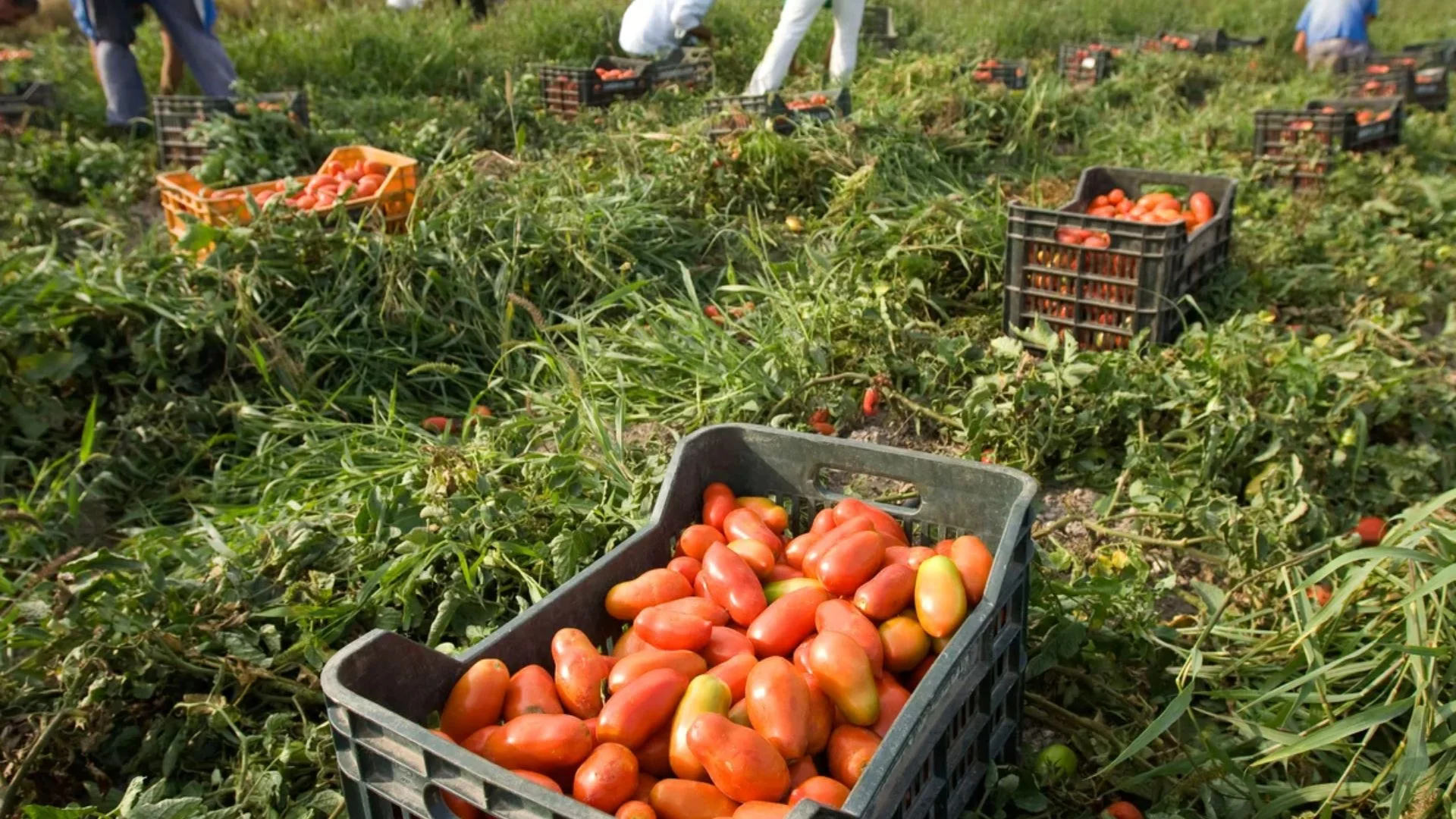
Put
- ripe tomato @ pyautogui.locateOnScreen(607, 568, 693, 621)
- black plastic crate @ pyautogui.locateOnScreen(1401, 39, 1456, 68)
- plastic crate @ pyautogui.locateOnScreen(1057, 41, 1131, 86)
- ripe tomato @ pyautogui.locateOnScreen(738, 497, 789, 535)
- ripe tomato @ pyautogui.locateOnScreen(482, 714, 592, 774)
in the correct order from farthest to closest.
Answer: black plastic crate @ pyautogui.locateOnScreen(1401, 39, 1456, 68)
plastic crate @ pyautogui.locateOnScreen(1057, 41, 1131, 86)
ripe tomato @ pyautogui.locateOnScreen(738, 497, 789, 535)
ripe tomato @ pyautogui.locateOnScreen(607, 568, 693, 621)
ripe tomato @ pyautogui.locateOnScreen(482, 714, 592, 774)

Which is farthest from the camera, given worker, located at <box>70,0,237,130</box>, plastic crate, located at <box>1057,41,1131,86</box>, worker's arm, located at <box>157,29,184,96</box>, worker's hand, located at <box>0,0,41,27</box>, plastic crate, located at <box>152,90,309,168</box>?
plastic crate, located at <box>1057,41,1131,86</box>

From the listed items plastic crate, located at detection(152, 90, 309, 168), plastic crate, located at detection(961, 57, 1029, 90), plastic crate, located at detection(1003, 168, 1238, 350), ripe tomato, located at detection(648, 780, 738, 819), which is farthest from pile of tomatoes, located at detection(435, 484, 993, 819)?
plastic crate, located at detection(961, 57, 1029, 90)

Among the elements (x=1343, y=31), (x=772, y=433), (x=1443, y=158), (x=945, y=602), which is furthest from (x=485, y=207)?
(x=1343, y=31)

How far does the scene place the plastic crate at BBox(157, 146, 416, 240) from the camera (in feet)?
12.4

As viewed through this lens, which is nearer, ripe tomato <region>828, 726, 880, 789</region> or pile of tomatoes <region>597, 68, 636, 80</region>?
ripe tomato <region>828, 726, 880, 789</region>

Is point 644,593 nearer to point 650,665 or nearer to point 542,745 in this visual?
point 650,665

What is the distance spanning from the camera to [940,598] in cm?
156

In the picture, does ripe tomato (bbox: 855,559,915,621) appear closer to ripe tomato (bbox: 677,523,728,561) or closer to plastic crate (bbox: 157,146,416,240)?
ripe tomato (bbox: 677,523,728,561)

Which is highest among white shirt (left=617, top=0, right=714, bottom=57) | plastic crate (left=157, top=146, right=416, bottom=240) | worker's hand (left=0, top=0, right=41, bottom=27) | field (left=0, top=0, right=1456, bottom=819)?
worker's hand (left=0, top=0, right=41, bottom=27)

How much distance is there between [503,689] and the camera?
4.86 feet

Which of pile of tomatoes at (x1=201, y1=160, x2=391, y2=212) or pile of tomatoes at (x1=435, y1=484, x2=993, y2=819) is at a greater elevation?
pile of tomatoes at (x1=201, y1=160, x2=391, y2=212)

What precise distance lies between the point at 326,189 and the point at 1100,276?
268 cm

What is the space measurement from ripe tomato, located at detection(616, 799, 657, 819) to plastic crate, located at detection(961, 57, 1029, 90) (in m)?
A: 6.08

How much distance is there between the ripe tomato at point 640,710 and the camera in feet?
4.58
